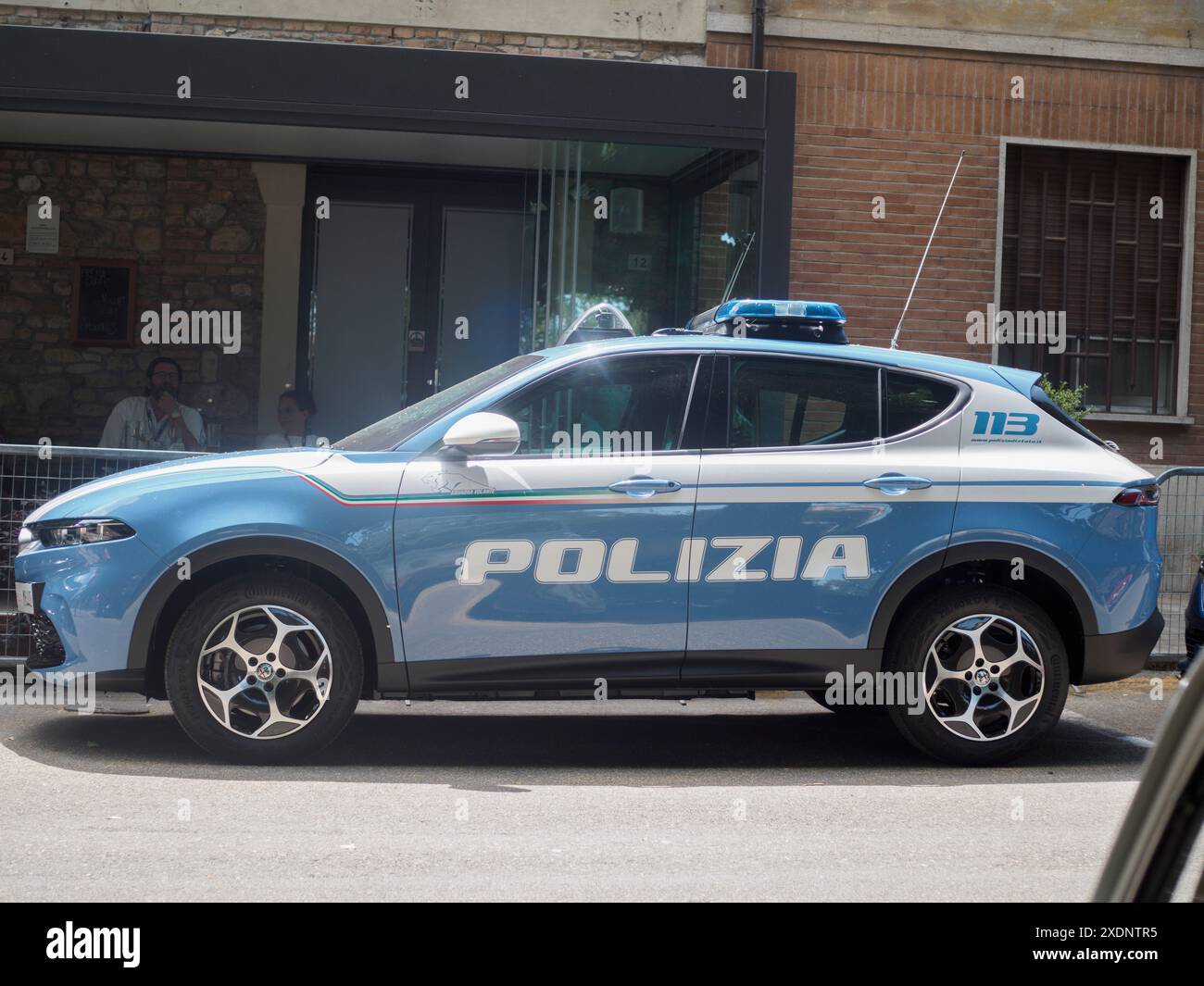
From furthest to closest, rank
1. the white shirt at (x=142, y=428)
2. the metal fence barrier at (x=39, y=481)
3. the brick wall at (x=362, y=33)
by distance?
the brick wall at (x=362, y=33), the white shirt at (x=142, y=428), the metal fence barrier at (x=39, y=481)

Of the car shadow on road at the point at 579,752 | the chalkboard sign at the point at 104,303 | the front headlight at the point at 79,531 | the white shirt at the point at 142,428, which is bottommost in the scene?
the car shadow on road at the point at 579,752

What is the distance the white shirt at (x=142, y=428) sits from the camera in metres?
11.5

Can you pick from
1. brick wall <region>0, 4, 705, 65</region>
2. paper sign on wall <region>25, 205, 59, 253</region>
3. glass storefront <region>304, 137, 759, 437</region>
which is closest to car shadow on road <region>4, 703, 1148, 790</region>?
glass storefront <region>304, 137, 759, 437</region>

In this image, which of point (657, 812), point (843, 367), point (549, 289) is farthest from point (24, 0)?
point (657, 812)

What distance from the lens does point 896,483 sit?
6.20 meters

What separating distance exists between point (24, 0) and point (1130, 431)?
9877 mm

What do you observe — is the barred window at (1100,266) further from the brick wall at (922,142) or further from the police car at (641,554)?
the police car at (641,554)

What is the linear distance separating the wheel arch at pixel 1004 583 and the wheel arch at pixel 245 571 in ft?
6.72

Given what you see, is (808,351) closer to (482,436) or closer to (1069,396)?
(482,436)

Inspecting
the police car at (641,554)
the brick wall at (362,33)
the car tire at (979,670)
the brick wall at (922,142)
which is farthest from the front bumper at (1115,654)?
the brick wall at (362,33)

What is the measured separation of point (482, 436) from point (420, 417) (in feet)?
1.81

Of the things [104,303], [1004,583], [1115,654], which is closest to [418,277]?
[104,303]

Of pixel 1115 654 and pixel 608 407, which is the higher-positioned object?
pixel 608 407
